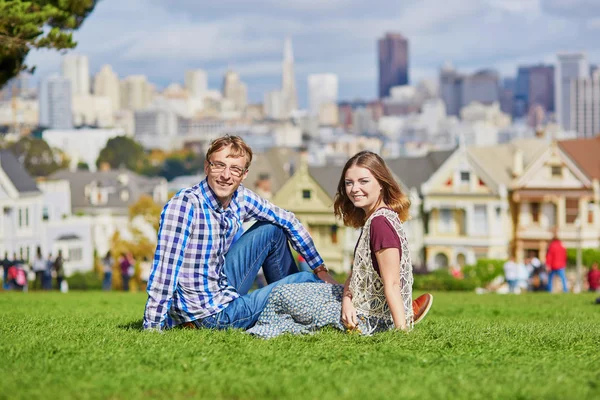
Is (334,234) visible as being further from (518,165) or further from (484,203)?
(518,165)

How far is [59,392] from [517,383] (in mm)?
2828

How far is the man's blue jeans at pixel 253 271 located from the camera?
10016mm

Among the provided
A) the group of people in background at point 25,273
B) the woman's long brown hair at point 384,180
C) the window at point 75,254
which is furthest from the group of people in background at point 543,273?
the window at point 75,254

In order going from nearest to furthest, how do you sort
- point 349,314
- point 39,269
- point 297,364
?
point 297,364, point 349,314, point 39,269

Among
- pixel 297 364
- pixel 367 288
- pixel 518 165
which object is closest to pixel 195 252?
pixel 367 288

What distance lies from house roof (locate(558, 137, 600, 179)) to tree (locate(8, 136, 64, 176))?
120m

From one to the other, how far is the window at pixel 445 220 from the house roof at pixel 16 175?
24253 mm

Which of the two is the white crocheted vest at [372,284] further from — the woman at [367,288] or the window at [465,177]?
the window at [465,177]

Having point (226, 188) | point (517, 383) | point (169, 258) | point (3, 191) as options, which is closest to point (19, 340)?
point (169, 258)

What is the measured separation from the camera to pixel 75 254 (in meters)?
80.9

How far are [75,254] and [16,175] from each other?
13080mm

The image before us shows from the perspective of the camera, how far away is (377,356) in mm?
8539

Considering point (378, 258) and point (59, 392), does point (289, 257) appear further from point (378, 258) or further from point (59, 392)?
point (59, 392)

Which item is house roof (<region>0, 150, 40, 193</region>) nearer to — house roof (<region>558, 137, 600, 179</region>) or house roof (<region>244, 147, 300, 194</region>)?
house roof (<region>244, 147, 300, 194</region>)
